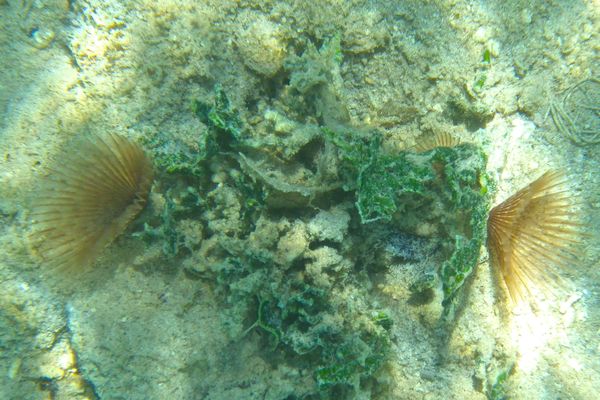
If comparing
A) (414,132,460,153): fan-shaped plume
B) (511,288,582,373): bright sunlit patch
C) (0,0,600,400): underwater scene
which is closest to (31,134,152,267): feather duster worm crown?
(0,0,600,400): underwater scene

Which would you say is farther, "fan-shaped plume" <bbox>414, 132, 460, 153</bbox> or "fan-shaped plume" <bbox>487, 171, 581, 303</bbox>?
"fan-shaped plume" <bbox>414, 132, 460, 153</bbox>

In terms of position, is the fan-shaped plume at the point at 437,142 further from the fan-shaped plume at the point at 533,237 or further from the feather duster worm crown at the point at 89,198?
the feather duster worm crown at the point at 89,198

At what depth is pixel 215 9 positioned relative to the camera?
2668 millimetres

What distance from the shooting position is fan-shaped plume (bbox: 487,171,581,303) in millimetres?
2281

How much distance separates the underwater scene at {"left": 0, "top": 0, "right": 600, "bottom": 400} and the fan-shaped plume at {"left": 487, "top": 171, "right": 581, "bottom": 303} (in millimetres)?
14

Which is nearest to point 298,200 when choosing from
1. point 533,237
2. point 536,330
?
point 533,237

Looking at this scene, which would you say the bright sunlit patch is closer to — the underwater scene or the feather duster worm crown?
the underwater scene

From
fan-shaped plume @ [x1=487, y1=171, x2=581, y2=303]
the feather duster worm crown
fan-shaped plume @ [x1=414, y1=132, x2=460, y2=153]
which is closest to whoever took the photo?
the feather duster worm crown

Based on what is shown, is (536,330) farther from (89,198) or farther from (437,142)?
(89,198)

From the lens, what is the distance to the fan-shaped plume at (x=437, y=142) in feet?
8.45

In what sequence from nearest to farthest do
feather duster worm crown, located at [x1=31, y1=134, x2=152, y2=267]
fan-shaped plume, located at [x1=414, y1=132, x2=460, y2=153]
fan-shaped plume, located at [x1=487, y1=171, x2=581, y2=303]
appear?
1. feather duster worm crown, located at [x1=31, y1=134, x2=152, y2=267]
2. fan-shaped plume, located at [x1=487, y1=171, x2=581, y2=303]
3. fan-shaped plume, located at [x1=414, y1=132, x2=460, y2=153]

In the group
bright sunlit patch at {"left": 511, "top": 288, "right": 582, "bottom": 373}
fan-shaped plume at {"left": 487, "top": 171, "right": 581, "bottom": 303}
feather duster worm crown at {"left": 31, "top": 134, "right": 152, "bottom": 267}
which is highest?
feather duster worm crown at {"left": 31, "top": 134, "right": 152, "bottom": 267}

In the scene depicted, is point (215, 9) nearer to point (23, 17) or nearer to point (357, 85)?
point (357, 85)

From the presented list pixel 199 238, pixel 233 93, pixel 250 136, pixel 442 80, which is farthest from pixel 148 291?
pixel 442 80
